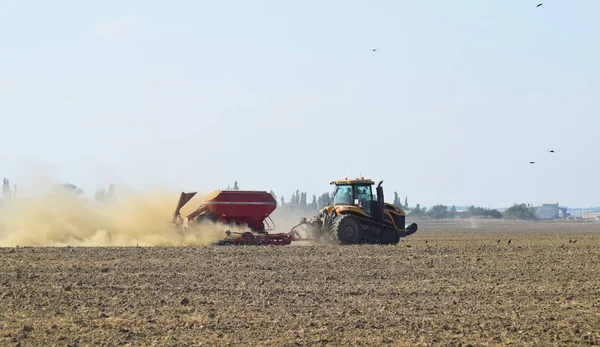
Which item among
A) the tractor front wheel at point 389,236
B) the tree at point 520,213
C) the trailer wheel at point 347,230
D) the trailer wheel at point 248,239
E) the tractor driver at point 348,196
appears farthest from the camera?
the tree at point 520,213

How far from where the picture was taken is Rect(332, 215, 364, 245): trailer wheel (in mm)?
32906

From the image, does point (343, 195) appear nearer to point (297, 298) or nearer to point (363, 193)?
point (363, 193)

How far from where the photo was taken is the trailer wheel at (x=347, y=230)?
32.9 metres

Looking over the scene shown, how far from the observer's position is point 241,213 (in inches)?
1344

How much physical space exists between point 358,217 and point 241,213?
4.57m

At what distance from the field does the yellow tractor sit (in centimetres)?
471

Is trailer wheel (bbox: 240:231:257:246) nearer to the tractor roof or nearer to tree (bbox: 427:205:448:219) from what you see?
the tractor roof

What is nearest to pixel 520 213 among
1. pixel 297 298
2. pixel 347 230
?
pixel 347 230

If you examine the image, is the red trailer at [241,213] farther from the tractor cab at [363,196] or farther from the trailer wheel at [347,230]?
the tractor cab at [363,196]

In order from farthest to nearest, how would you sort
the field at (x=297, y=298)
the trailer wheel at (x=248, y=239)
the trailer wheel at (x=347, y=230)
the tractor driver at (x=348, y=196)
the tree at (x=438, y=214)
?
the tree at (x=438, y=214) < the tractor driver at (x=348, y=196) < the trailer wheel at (x=347, y=230) < the trailer wheel at (x=248, y=239) < the field at (x=297, y=298)

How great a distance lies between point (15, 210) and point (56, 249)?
26.8ft

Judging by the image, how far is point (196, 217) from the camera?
1337 inches

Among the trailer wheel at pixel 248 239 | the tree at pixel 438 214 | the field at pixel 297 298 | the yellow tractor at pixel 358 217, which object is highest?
the tree at pixel 438 214

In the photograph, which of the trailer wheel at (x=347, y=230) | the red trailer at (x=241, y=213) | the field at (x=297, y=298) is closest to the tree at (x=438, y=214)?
the red trailer at (x=241, y=213)
